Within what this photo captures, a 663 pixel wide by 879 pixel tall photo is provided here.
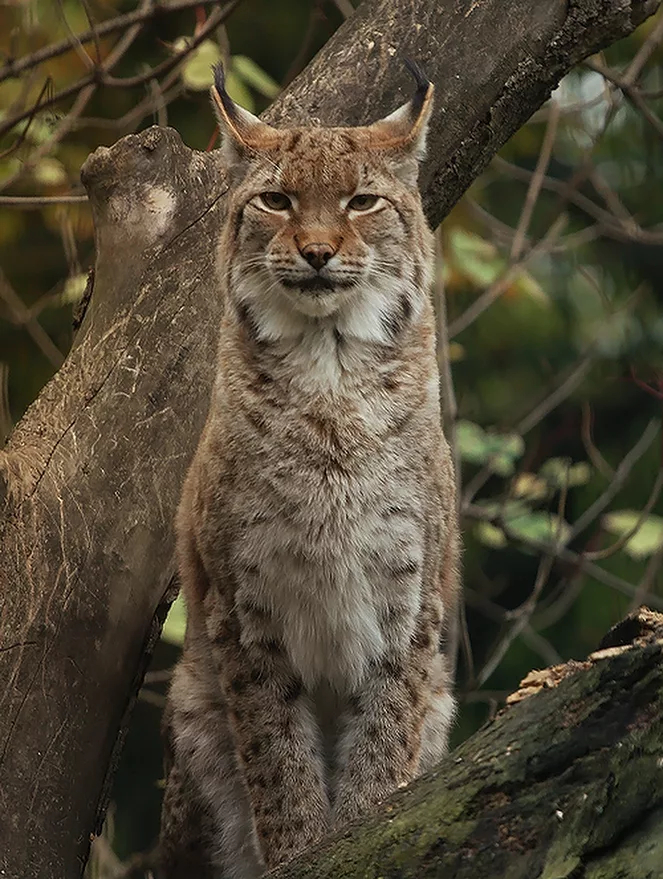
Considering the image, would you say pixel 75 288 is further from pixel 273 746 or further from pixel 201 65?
pixel 273 746

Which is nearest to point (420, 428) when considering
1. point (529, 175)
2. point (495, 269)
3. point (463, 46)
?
point (463, 46)

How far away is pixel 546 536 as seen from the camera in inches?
283

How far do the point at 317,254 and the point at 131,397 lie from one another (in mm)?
920

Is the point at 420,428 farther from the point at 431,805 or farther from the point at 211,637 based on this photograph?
the point at 431,805

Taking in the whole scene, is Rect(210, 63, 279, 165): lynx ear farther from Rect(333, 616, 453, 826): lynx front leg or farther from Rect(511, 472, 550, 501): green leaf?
Rect(511, 472, 550, 501): green leaf

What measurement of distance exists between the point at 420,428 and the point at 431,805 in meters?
1.86

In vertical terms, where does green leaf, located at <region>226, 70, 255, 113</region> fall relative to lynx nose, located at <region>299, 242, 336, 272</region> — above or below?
above

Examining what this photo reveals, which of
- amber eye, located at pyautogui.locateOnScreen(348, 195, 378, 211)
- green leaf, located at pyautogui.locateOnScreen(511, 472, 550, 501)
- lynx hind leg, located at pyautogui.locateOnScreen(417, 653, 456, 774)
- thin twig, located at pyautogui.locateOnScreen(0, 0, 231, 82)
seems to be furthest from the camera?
green leaf, located at pyautogui.locateOnScreen(511, 472, 550, 501)

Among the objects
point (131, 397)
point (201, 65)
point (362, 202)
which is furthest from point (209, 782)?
point (201, 65)

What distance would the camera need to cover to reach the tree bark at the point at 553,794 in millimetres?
2688

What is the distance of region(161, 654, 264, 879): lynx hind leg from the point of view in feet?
16.3

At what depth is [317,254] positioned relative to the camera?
4355mm

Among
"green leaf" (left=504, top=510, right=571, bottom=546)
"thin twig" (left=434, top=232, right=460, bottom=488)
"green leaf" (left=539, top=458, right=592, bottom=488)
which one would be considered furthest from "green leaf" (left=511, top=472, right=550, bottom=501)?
"thin twig" (left=434, top=232, right=460, bottom=488)

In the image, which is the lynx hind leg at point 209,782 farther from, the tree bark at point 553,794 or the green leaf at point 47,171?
the green leaf at point 47,171
